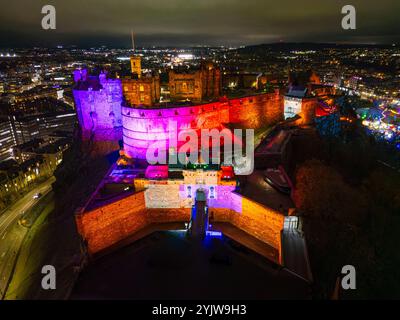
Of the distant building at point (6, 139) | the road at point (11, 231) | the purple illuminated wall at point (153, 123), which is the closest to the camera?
the road at point (11, 231)

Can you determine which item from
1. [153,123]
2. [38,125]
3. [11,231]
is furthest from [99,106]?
[38,125]

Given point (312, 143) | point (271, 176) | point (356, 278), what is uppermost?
point (312, 143)

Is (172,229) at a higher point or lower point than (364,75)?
lower

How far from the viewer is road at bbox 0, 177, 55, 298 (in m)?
19.3

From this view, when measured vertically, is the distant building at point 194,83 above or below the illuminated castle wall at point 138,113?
above

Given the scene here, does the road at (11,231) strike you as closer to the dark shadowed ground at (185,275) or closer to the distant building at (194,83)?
the dark shadowed ground at (185,275)

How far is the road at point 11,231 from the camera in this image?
19.3 m

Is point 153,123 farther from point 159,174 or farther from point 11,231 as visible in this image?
point 11,231

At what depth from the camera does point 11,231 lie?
23344 mm

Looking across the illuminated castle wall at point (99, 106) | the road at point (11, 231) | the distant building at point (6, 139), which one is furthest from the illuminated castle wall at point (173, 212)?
the distant building at point (6, 139)

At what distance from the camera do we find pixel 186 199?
1689 centimetres

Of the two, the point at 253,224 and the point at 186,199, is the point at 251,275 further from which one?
the point at 186,199
